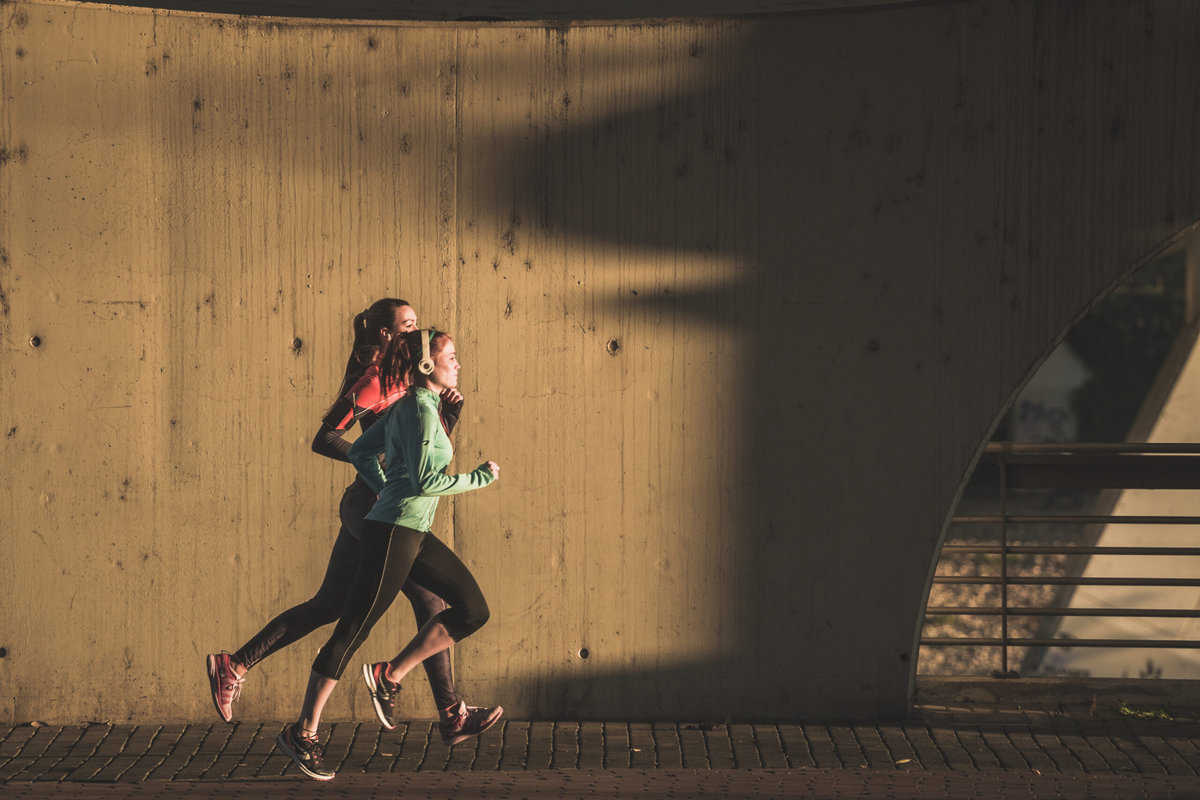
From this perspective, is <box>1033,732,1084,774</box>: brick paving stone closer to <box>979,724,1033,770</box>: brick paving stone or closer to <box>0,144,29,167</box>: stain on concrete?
<box>979,724,1033,770</box>: brick paving stone

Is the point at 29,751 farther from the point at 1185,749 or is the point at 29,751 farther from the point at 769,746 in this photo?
the point at 1185,749

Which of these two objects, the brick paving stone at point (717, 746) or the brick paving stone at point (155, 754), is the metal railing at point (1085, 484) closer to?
the brick paving stone at point (717, 746)

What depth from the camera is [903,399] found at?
7379 millimetres

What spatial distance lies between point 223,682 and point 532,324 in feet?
7.81

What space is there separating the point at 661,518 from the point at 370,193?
2243 millimetres

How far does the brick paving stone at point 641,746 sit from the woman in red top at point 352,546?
88 cm

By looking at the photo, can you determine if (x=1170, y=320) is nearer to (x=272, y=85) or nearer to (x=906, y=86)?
(x=906, y=86)

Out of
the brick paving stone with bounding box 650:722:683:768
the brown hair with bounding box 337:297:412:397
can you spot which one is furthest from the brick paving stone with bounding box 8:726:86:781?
the brick paving stone with bounding box 650:722:683:768

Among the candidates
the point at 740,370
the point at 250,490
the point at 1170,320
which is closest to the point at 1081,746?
the point at 740,370

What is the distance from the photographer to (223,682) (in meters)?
7.22

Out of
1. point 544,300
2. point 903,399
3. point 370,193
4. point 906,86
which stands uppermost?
point 906,86

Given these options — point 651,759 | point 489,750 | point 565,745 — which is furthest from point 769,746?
point 489,750

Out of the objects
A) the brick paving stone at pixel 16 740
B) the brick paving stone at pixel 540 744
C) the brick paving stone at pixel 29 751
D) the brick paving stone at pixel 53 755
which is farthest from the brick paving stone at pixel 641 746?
the brick paving stone at pixel 16 740

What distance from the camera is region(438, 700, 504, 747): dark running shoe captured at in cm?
711
